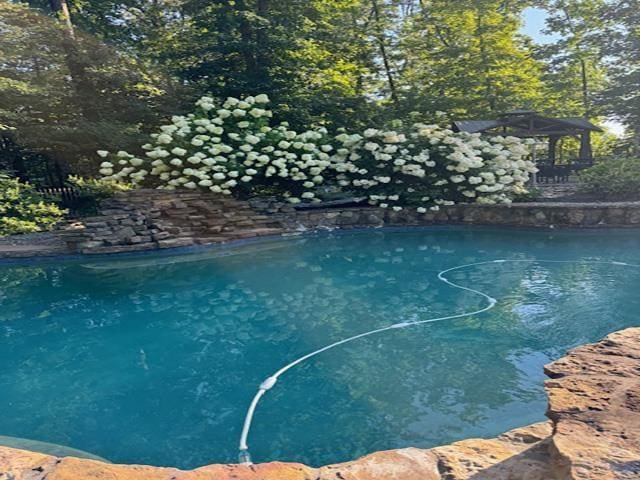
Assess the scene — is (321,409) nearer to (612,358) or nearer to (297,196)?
(612,358)

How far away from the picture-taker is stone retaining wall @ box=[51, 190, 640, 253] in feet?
26.9

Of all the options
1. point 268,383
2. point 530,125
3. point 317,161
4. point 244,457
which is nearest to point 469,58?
point 530,125

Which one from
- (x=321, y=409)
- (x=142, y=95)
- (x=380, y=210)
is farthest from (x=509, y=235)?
(x=142, y=95)

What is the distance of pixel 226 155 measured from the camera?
9219 millimetres

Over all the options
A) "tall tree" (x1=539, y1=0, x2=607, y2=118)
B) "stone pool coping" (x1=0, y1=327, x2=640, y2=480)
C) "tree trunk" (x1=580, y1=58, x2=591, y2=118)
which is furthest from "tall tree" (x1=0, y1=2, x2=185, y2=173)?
"tree trunk" (x1=580, y1=58, x2=591, y2=118)

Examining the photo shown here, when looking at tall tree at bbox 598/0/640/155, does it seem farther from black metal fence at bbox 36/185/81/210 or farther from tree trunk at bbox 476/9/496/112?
black metal fence at bbox 36/185/81/210

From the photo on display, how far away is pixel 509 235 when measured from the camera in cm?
868

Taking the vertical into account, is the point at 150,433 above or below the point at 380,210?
below

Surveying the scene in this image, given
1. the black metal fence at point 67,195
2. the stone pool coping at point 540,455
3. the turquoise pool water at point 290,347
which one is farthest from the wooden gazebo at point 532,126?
the stone pool coping at point 540,455

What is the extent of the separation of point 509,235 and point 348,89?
655 cm

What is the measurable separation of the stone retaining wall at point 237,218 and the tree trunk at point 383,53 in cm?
572

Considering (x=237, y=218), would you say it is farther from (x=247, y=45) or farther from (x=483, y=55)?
(x=483, y=55)

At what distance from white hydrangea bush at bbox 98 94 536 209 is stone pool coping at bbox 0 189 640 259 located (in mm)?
343

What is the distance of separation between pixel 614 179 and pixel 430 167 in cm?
385
